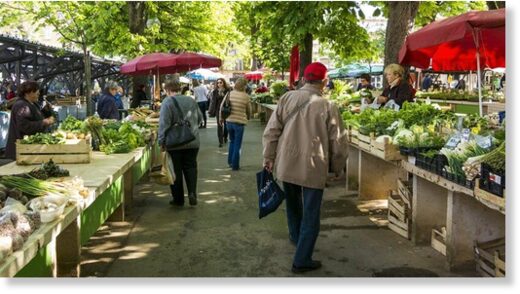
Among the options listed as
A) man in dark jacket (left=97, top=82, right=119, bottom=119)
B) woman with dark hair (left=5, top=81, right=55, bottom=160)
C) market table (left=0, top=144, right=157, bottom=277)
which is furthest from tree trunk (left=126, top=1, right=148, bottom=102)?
market table (left=0, top=144, right=157, bottom=277)

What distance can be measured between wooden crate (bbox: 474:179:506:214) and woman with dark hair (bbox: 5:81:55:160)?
5284 millimetres

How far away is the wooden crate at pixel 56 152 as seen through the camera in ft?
19.2

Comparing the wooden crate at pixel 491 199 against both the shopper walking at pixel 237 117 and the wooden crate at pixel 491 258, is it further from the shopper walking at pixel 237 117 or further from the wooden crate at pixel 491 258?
the shopper walking at pixel 237 117

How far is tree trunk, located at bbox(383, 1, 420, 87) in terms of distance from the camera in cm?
948

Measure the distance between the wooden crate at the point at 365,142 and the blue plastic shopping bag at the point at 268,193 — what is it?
1.91m

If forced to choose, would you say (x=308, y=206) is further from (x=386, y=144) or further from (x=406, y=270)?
(x=386, y=144)

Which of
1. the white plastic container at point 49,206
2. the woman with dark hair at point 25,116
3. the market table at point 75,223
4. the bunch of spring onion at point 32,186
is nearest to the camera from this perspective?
the market table at point 75,223

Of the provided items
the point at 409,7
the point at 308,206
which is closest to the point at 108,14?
the point at 409,7

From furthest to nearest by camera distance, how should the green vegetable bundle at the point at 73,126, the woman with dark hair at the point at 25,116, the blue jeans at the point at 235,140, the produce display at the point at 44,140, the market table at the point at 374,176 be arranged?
1. the blue jeans at the point at 235,140
2. the market table at the point at 374,176
3. the green vegetable bundle at the point at 73,126
4. the woman with dark hair at the point at 25,116
5. the produce display at the point at 44,140

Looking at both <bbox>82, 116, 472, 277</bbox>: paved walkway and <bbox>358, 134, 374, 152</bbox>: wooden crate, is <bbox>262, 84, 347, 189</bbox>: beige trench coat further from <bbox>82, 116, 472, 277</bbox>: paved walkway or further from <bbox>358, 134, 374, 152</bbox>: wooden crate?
<bbox>358, 134, 374, 152</bbox>: wooden crate

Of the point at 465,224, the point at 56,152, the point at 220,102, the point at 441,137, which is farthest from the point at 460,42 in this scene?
the point at 220,102

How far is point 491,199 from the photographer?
398cm

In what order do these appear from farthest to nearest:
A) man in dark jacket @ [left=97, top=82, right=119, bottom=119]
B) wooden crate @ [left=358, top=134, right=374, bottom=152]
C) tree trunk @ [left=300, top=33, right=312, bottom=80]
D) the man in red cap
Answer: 1. tree trunk @ [left=300, top=33, right=312, bottom=80]
2. man in dark jacket @ [left=97, top=82, right=119, bottom=119]
3. wooden crate @ [left=358, top=134, right=374, bottom=152]
4. the man in red cap

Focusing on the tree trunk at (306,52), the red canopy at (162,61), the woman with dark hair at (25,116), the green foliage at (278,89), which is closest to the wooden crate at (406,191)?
the woman with dark hair at (25,116)
